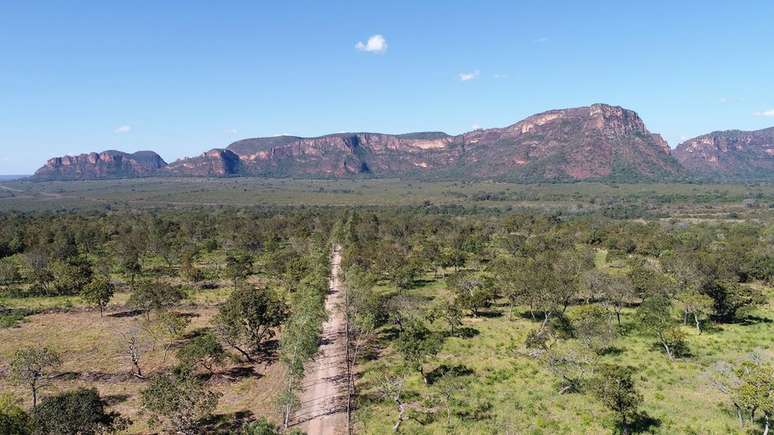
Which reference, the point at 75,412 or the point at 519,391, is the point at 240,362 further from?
the point at 519,391

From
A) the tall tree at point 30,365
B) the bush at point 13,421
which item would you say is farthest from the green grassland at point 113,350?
the bush at point 13,421

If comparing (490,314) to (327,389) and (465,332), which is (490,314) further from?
(327,389)

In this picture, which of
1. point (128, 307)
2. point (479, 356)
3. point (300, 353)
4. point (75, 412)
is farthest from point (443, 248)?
point (75, 412)

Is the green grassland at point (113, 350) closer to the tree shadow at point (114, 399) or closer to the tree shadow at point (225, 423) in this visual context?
the tree shadow at point (114, 399)

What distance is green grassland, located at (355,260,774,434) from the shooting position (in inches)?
1268

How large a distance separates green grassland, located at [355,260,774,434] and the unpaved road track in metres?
1.77

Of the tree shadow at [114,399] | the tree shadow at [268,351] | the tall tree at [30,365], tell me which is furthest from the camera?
the tree shadow at [268,351]

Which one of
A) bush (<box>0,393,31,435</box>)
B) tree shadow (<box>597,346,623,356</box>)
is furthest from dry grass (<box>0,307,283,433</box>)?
tree shadow (<box>597,346,623,356</box>)

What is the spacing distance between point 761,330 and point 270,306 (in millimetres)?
58751

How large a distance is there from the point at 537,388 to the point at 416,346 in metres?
11.3

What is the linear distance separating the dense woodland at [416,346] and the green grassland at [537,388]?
198mm

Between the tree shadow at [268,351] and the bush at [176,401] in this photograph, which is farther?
the tree shadow at [268,351]

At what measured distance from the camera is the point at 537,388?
38.6 metres

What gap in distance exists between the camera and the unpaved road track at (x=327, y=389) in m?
33.5
